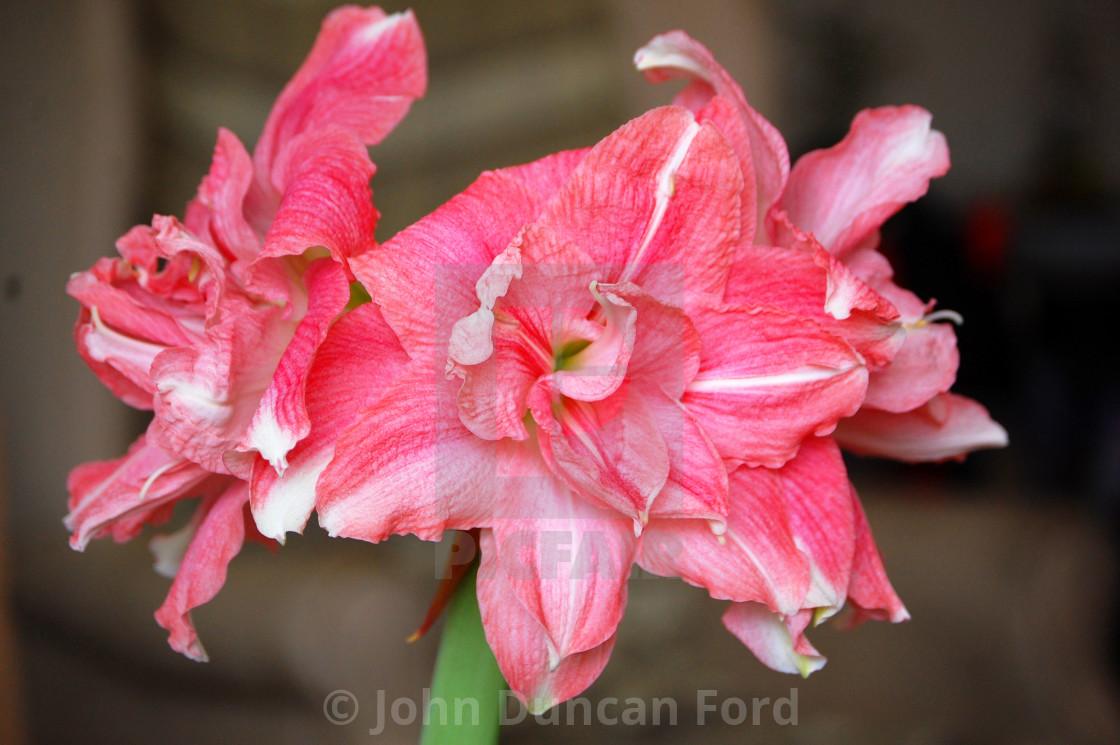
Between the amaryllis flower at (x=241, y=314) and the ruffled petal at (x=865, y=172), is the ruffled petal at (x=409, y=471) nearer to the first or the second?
the amaryllis flower at (x=241, y=314)

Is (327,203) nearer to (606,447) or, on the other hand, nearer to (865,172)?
Answer: (606,447)

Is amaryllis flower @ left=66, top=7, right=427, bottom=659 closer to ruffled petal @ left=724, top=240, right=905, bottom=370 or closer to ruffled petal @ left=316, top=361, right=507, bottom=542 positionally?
ruffled petal @ left=316, top=361, right=507, bottom=542

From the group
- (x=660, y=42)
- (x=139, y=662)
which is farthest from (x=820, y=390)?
(x=139, y=662)

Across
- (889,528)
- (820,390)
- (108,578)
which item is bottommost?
(889,528)

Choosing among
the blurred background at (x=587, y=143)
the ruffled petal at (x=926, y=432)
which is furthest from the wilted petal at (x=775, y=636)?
the blurred background at (x=587, y=143)

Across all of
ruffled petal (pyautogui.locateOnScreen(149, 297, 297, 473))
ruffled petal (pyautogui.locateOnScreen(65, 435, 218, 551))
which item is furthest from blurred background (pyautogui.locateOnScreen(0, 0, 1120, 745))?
ruffled petal (pyautogui.locateOnScreen(149, 297, 297, 473))

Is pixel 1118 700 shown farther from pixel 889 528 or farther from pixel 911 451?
pixel 911 451

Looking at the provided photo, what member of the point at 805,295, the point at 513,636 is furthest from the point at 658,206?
the point at 513,636
